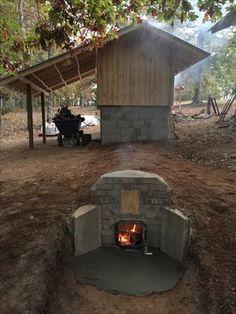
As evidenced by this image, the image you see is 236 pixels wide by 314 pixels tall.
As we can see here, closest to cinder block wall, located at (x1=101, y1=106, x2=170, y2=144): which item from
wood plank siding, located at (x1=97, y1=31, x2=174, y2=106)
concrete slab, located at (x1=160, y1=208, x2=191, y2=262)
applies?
wood plank siding, located at (x1=97, y1=31, x2=174, y2=106)

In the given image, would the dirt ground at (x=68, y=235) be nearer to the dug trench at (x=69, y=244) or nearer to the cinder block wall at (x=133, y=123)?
the dug trench at (x=69, y=244)

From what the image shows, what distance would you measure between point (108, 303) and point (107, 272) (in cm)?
126

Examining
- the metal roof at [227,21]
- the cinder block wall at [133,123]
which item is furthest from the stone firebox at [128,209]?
the metal roof at [227,21]

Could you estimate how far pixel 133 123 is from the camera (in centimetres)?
1498

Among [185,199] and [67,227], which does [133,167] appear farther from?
[67,227]

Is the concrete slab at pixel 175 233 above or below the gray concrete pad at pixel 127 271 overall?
above

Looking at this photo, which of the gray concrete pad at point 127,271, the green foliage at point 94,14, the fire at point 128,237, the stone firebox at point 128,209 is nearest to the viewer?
the green foliage at point 94,14

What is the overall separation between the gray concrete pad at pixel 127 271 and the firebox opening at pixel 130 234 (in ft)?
0.62

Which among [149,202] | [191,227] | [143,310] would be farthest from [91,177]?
[143,310]

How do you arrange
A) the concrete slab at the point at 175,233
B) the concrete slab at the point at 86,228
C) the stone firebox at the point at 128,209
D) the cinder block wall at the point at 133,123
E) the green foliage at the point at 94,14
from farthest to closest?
the cinder block wall at the point at 133,123 → the stone firebox at the point at 128,209 → the concrete slab at the point at 86,228 → the concrete slab at the point at 175,233 → the green foliage at the point at 94,14

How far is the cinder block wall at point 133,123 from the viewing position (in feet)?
49.0

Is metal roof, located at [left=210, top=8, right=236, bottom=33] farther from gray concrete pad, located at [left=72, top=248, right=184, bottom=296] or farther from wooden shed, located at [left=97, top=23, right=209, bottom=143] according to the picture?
gray concrete pad, located at [left=72, top=248, right=184, bottom=296]

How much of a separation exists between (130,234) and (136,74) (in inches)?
312

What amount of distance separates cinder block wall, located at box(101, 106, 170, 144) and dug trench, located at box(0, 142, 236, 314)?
3.97 metres
